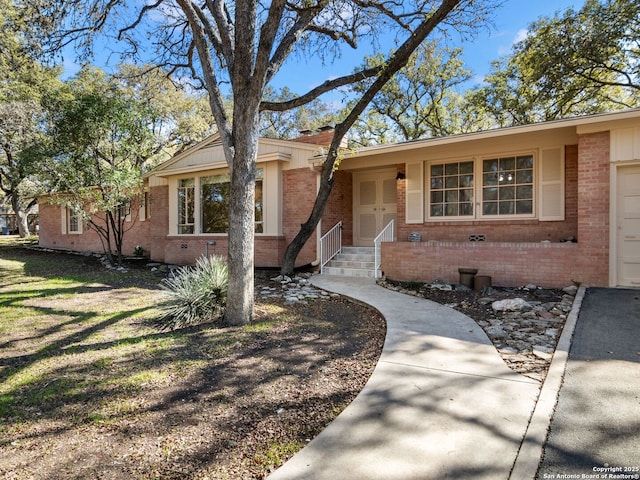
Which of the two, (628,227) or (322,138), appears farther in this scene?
(322,138)

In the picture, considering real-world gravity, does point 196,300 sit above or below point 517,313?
above

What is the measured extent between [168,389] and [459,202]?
7882 millimetres

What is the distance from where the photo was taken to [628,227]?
6.47 metres

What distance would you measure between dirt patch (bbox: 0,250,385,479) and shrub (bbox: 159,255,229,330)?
298 mm

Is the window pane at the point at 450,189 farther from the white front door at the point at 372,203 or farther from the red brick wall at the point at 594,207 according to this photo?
the red brick wall at the point at 594,207

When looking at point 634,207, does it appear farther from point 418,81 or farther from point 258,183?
point 418,81

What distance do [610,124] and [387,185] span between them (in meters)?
5.34

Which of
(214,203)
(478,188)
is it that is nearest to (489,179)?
(478,188)

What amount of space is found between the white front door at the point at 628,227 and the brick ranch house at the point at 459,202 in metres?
0.02

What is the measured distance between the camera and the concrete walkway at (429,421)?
2.07 m

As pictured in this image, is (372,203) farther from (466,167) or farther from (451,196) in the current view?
(466,167)

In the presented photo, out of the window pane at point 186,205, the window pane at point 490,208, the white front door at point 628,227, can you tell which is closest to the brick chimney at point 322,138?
the window pane at point 186,205

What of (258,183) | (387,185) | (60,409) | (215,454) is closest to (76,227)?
(258,183)

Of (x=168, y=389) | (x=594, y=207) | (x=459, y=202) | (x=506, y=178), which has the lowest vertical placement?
(x=168, y=389)
